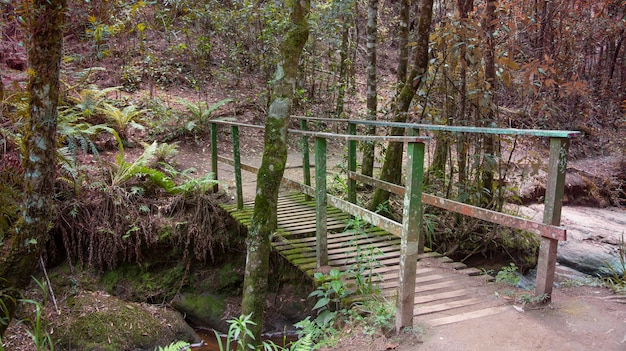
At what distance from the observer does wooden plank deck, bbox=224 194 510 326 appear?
12.1 feet

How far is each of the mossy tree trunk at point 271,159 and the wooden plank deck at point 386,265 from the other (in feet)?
2.30

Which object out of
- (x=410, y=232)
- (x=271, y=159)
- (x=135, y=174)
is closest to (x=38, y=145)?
(x=271, y=159)

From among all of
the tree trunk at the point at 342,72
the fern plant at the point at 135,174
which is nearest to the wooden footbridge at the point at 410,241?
the fern plant at the point at 135,174

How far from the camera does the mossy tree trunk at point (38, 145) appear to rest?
3.73 m

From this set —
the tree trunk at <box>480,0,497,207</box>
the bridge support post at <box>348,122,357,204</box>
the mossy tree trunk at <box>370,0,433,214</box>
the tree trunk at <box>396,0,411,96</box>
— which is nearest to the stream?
the bridge support post at <box>348,122,357,204</box>

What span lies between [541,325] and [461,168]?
2776 millimetres

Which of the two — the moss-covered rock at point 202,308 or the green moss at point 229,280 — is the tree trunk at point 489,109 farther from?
the moss-covered rock at point 202,308

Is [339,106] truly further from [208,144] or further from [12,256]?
[12,256]

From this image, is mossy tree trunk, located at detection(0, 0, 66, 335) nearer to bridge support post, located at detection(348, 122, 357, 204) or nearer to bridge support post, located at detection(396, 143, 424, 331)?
bridge support post, located at detection(396, 143, 424, 331)

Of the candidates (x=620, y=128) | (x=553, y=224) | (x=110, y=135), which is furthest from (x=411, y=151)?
(x=620, y=128)

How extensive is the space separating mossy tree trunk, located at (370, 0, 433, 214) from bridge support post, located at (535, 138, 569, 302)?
244 centimetres

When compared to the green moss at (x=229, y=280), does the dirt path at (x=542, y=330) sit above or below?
above

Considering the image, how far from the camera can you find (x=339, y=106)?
1129 cm

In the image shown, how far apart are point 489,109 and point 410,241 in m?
2.95
